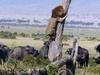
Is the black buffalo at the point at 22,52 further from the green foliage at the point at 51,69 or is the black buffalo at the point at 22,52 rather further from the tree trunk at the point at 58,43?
the green foliage at the point at 51,69

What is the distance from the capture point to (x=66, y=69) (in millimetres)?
12492

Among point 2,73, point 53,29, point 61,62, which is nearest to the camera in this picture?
point 2,73

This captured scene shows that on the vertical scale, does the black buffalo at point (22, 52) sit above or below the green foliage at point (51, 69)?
below

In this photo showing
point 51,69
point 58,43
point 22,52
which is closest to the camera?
point 51,69

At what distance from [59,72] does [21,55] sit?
1705 cm

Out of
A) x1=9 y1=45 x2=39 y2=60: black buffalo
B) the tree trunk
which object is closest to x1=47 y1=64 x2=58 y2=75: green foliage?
the tree trunk

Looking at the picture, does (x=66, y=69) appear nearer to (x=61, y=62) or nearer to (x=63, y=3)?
(x=61, y=62)

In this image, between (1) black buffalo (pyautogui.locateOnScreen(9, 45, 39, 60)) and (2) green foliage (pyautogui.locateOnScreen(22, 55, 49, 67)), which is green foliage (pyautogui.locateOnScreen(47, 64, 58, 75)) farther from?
(1) black buffalo (pyautogui.locateOnScreen(9, 45, 39, 60))

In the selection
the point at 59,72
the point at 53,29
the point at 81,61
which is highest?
the point at 53,29

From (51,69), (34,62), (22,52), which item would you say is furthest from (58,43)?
(22,52)

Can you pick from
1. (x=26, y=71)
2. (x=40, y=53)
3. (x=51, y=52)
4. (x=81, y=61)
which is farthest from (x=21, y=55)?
(x=26, y=71)

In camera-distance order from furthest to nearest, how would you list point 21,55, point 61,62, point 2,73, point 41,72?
1. point 21,55
2. point 61,62
3. point 41,72
4. point 2,73

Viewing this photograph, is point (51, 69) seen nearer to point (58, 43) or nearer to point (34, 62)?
point (58, 43)

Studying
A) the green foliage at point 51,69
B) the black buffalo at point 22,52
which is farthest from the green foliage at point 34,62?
the black buffalo at point 22,52
